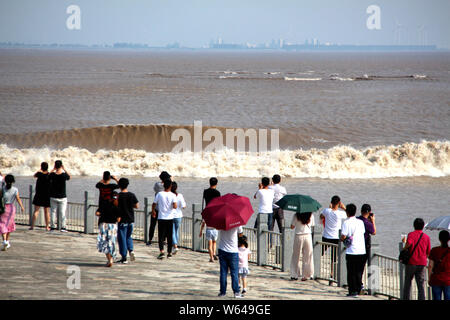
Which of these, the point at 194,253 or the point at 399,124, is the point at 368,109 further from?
the point at 194,253

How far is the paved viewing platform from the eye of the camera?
10484mm

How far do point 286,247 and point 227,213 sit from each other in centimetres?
311

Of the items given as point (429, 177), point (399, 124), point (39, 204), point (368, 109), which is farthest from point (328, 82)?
point (39, 204)

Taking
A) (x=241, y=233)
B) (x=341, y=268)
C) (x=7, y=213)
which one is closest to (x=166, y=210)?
(x=241, y=233)

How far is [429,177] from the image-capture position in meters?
33.0

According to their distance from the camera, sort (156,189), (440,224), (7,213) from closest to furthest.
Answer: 1. (440,224)
2. (7,213)
3. (156,189)

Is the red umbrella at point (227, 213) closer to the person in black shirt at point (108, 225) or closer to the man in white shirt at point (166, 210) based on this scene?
the person in black shirt at point (108, 225)

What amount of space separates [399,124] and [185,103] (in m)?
28.3

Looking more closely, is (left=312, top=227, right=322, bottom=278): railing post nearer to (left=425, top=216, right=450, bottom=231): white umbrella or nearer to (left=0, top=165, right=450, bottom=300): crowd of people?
(left=0, top=165, right=450, bottom=300): crowd of people

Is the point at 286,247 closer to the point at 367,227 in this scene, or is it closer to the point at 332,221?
the point at 332,221

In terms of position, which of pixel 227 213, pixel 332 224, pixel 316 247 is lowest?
pixel 316 247

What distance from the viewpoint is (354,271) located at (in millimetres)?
11500

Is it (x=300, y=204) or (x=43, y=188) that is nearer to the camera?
(x=300, y=204)

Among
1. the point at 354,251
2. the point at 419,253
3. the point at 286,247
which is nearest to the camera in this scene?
the point at 419,253
